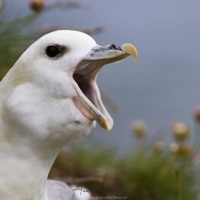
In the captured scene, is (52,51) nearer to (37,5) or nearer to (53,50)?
(53,50)

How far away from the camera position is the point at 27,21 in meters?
3.24

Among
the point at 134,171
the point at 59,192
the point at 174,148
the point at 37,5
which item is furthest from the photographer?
the point at 134,171

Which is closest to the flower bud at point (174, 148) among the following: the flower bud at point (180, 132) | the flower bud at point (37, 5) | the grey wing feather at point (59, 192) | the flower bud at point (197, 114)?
the flower bud at point (180, 132)

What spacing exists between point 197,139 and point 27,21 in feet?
3.32

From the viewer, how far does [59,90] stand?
1881mm

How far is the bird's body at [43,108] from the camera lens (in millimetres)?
1884

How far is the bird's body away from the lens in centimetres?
188

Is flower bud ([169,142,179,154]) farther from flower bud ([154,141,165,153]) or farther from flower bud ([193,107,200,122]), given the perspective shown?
flower bud ([193,107,200,122])

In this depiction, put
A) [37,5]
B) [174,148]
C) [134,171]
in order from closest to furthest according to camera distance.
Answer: [37,5], [174,148], [134,171]

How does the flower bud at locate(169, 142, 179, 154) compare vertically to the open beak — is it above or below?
below

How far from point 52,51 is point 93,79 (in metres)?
0.12

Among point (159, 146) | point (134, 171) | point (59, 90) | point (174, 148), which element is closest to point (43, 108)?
point (59, 90)

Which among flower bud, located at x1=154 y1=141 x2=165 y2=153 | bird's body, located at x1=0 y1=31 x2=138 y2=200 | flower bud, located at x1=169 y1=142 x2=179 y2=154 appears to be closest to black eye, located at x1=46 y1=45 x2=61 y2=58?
bird's body, located at x1=0 y1=31 x2=138 y2=200

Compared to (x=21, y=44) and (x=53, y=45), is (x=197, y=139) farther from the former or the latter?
(x=53, y=45)
